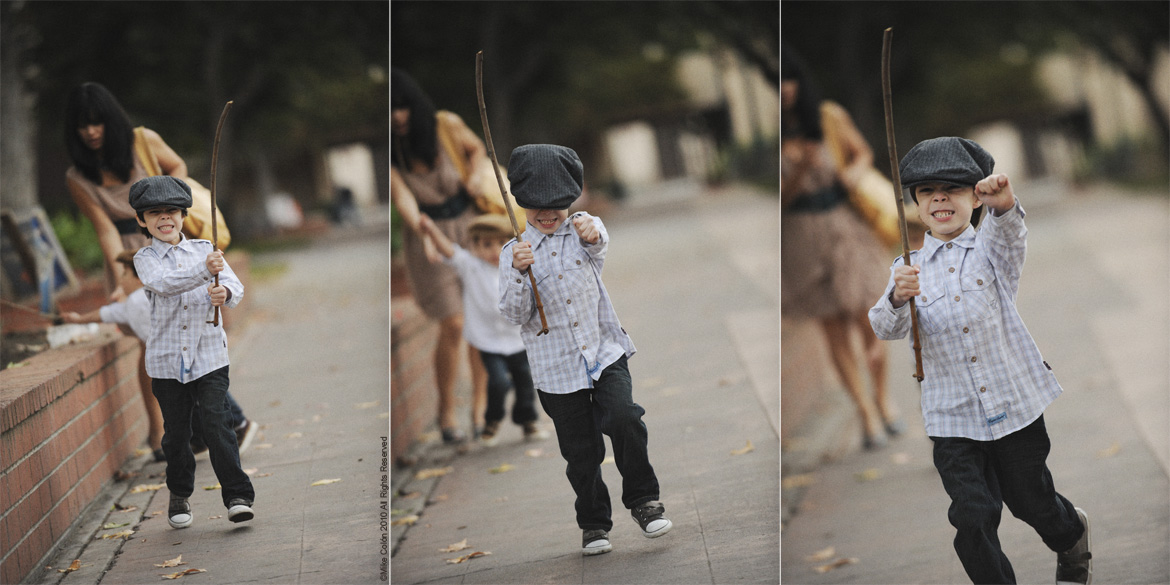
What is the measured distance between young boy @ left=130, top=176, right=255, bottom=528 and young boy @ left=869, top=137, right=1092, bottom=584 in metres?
2.39

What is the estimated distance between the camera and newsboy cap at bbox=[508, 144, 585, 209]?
4141mm

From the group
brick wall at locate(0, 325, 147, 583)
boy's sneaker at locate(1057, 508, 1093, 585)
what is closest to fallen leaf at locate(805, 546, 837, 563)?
boy's sneaker at locate(1057, 508, 1093, 585)

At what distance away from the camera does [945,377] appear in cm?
379

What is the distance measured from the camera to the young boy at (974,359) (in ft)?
12.1

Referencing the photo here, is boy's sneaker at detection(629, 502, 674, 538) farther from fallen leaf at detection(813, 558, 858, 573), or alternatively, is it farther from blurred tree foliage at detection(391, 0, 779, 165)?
blurred tree foliage at detection(391, 0, 779, 165)

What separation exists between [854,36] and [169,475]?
350 cm

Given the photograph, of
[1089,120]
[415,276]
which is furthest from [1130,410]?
[415,276]

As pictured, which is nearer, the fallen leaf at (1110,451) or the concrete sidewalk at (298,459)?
the concrete sidewalk at (298,459)

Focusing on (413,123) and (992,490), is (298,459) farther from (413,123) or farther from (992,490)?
(992,490)

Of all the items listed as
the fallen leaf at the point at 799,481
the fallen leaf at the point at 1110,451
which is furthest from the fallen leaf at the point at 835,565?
the fallen leaf at the point at 1110,451

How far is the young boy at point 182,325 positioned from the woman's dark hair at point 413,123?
0.89m

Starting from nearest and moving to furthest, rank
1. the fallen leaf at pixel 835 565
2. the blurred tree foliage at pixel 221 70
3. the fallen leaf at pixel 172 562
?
the fallen leaf at pixel 172 562 → the blurred tree foliage at pixel 221 70 → the fallen leaf at pixel 835 565

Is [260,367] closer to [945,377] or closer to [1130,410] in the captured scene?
[945,377]

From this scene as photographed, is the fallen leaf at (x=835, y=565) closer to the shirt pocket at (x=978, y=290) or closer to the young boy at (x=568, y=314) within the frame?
the young boy at (x=568, y=314)
